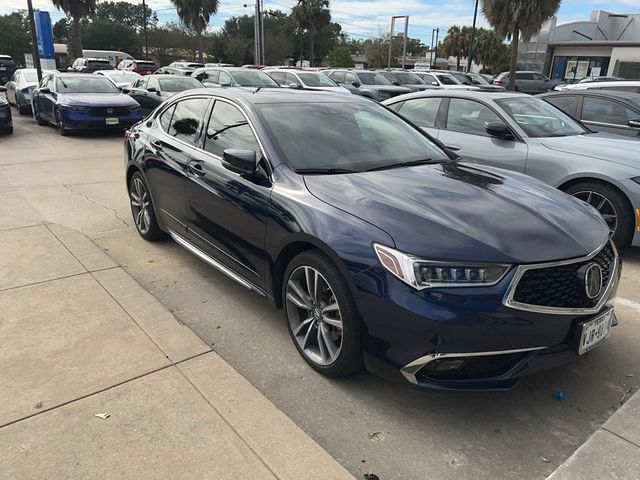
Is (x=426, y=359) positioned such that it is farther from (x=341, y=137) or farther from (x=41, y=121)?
(x=41, y=121)

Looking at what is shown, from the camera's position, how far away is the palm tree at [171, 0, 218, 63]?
1726 inches

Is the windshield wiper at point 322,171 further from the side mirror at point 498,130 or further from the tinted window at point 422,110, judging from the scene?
the tinted window at point 422,110

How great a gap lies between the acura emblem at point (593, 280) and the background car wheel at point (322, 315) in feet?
3.80

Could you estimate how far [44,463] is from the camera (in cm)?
236

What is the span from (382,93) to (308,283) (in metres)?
15.4

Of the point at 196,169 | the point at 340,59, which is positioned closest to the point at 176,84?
the point at 196,169

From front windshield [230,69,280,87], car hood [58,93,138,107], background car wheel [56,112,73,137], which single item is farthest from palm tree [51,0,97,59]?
background car wheel [56,112,73,137]

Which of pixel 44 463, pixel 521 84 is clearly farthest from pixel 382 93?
pixel 44 463

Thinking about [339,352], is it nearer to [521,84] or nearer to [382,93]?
[382,93]

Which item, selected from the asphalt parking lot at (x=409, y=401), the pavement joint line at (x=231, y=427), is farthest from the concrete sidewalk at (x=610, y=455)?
the pavement joint line at (x=231, y=427)

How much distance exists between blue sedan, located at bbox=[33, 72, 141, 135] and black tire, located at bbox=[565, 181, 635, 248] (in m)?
11.1

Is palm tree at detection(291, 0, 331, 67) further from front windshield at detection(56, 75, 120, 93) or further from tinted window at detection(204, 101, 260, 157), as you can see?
tinted window at detection(204, 101, 260, 157)

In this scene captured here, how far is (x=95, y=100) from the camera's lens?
1295 cm

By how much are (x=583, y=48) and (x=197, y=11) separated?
30462mm
